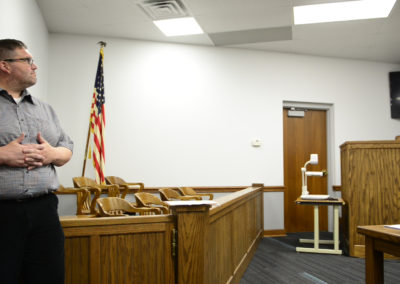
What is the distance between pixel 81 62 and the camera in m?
6.27

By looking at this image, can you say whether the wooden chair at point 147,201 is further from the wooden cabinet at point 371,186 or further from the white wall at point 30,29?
the wooden cabinet at point 371,186

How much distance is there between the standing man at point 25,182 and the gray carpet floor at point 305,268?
96.7 inches

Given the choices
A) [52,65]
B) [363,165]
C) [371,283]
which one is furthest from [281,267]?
[52,65]

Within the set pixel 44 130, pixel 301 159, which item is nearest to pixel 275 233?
pixel 301 159

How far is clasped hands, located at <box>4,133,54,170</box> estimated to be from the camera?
5.33 ft

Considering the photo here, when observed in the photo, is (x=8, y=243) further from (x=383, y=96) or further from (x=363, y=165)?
(x=383, y=96)

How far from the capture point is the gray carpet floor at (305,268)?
3.81 metres

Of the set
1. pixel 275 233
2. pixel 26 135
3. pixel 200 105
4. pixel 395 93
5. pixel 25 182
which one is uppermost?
pixel 395 93

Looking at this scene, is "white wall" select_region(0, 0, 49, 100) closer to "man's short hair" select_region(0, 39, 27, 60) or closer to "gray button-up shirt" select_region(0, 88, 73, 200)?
"man's short hair" select_region(0, 39, 27, 60)

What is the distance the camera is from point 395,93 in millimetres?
7531

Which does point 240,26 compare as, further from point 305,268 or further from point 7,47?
point 7,47

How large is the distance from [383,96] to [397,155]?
3398 mm

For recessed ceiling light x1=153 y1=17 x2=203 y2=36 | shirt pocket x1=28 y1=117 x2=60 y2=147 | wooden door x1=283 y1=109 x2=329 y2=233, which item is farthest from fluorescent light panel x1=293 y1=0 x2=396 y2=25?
shirt pocket x1=28 y1=117 x2=60 y2=147

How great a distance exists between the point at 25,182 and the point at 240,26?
4.92m
